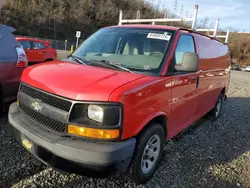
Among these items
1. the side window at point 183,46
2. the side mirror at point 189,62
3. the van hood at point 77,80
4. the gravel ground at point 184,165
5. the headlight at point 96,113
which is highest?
the side window at point 183,46

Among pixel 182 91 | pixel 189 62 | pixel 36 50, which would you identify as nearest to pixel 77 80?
pixel 189 62

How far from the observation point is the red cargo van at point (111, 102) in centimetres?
238

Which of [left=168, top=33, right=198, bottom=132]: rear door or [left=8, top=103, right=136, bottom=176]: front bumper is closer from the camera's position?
[left=8, top=103, right=136, bottom=176]: front bumper

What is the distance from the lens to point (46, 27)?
47375 millimetres

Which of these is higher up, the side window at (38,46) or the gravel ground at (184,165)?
the side window at (38,46)

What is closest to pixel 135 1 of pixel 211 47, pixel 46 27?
pixel 46 27

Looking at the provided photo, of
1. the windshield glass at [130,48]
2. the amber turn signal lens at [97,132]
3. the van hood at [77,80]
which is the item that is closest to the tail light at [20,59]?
the windshield glass at [130,48]

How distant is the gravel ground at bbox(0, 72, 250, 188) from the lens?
Answer: 2936mm

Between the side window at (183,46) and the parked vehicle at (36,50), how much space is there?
9525mm

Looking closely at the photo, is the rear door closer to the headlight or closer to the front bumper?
the front bumper

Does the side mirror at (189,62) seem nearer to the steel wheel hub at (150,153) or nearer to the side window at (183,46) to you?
the side window at (183,46)

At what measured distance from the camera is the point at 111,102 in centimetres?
235

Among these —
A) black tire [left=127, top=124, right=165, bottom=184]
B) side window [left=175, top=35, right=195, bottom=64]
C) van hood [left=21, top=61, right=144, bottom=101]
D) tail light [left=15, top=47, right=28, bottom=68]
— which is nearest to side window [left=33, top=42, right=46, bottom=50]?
tail light [left=15, top=47, right=28, bottom=68]

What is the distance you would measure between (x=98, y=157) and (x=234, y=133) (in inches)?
164
